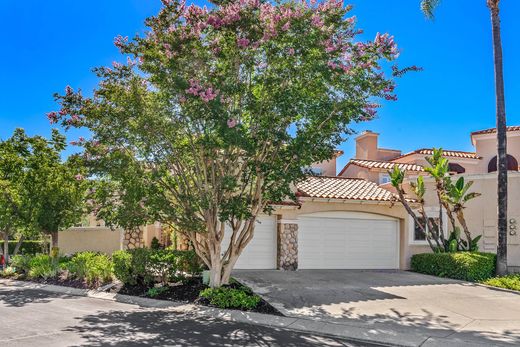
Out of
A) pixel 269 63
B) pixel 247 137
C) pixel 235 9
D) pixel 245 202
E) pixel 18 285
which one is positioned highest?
pixel 235 9

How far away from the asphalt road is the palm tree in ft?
38.7

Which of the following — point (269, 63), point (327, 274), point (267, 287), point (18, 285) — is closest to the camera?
point (269, 63)

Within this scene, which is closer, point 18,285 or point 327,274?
point 18,285

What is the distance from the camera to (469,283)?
17312 mm

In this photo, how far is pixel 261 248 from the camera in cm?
1930

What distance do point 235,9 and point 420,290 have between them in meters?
10.5

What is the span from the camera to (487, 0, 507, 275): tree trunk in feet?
59.2

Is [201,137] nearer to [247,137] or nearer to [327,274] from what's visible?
[247,137]

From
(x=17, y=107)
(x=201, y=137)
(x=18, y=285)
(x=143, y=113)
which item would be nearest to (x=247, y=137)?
(x=201, y=137)

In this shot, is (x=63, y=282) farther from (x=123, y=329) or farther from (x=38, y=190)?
(x=123, y=329)

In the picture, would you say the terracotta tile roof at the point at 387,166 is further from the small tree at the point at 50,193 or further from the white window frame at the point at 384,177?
the small tree at the point at 50,193

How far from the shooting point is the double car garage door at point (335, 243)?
63.3ft

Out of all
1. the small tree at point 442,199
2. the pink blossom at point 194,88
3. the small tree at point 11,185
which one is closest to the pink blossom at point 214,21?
the pink blossom at point 194,88

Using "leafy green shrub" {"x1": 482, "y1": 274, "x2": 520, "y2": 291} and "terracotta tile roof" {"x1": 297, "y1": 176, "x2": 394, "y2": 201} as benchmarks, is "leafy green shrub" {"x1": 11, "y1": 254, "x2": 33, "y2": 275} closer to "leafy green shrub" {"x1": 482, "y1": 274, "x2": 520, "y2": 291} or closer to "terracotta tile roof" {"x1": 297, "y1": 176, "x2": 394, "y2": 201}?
"terracotta tile roof" {"x1": 297, "y1": 176, "x2": 394, "y2": 201}
